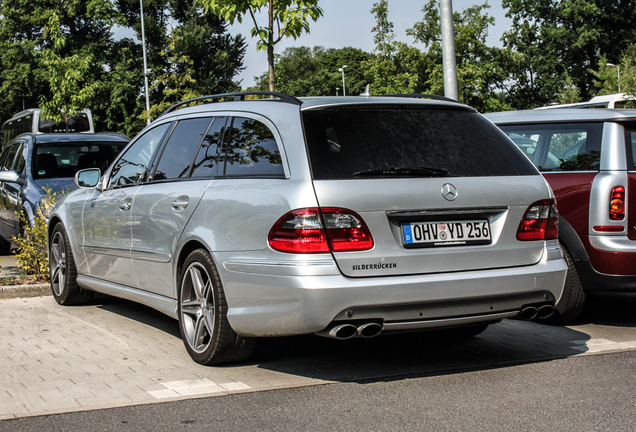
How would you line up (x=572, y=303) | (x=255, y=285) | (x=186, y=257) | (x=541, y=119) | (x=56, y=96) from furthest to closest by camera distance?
1. (x=56, y=96)
2. (x=541, y=119)
3. (x=572, y=303)
4. (x=186, y=257)
5. (x=255, y=285)

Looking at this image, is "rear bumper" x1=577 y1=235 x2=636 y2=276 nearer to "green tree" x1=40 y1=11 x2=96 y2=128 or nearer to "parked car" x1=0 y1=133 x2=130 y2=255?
"parked car" x1=0 y1=133 x2=130 y2=255

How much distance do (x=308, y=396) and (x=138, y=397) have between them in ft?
3.13

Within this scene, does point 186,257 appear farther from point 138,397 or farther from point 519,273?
point 519,273

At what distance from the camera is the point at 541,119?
688 cm

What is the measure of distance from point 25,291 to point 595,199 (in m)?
5.61

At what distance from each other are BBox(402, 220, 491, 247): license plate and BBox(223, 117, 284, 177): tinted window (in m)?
0.80

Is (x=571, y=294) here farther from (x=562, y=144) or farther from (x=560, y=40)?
(x=560, y=40)

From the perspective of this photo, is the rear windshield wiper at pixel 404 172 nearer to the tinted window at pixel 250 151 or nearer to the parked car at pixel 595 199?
the tinted window at pixel 250 151

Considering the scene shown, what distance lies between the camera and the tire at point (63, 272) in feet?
24.4

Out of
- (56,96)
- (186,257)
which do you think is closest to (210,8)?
(186,257)

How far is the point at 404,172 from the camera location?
4473 millimetres

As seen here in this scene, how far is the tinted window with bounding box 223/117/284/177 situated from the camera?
4617 mm

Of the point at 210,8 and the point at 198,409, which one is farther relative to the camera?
the point at 210,8

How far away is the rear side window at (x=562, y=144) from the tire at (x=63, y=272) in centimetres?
420
